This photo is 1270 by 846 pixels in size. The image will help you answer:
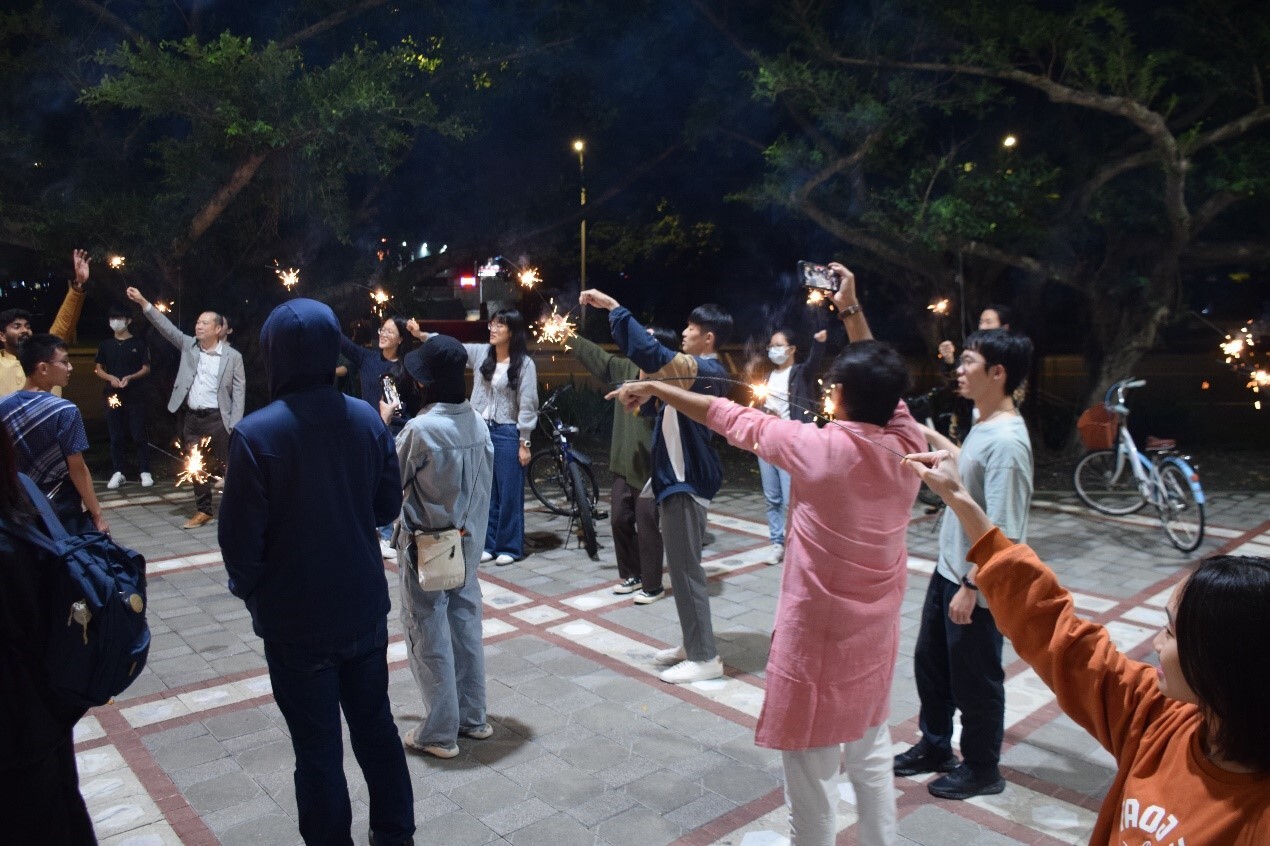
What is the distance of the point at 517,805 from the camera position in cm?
374

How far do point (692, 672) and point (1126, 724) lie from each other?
3.46 metres

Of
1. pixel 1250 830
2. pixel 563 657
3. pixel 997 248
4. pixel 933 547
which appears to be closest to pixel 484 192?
pixel 997 248

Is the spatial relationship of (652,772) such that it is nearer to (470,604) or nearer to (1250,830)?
(470,604)

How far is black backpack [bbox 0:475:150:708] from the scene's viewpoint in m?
2.20

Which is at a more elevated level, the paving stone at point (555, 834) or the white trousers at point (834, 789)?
the white trousers at point (834, 789)

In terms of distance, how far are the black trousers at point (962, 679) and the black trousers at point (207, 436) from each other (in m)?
6.73

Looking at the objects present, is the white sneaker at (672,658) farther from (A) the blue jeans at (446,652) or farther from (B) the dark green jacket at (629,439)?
(B) the dark green jacket at (629,439)

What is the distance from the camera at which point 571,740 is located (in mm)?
4340

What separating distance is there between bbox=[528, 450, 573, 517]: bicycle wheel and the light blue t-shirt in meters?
4.87

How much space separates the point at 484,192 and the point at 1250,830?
13.1 metres

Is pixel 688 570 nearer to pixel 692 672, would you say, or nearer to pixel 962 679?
pixel 692 672

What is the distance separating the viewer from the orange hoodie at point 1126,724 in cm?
141

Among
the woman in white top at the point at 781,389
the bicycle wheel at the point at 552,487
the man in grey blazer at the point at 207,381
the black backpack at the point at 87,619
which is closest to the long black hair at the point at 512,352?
the bicycle wheel at the point at 552,487

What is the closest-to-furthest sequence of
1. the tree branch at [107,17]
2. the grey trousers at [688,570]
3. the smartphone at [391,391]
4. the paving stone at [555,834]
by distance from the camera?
the paving stone at [555,834], the grey trousers at [688,570], the smartphone at [391,391], the tree branch at [107,17]
